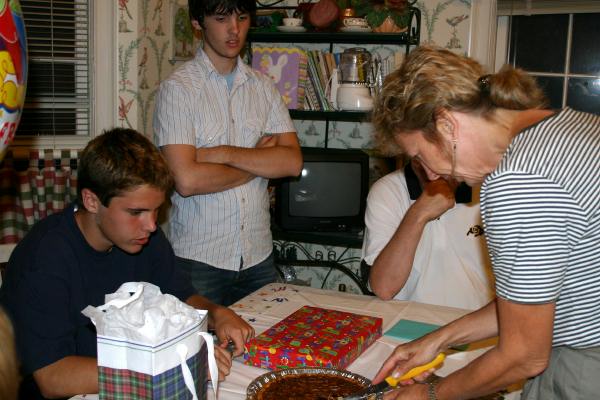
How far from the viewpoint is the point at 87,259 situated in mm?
1756

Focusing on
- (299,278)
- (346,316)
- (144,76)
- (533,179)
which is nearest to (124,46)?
(144,76)

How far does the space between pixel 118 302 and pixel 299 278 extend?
9.61 feet

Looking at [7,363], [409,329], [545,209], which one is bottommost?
[409,329]

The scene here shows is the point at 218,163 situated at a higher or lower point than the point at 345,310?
higher

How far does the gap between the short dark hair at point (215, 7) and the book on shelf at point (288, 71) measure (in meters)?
1.14

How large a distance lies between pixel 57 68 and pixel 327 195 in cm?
148

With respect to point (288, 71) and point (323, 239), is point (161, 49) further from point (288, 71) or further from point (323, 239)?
point (323, 239)

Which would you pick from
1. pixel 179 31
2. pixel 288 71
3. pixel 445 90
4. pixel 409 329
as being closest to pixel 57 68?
pixel 179 31

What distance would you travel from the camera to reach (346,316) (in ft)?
6.13

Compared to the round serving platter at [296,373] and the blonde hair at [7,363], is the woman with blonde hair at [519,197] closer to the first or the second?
the round serving platter at [296,373]

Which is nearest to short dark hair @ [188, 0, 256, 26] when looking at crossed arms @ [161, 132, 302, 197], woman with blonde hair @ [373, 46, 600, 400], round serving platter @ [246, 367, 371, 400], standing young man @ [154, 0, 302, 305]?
standing young man @ [154, 0, 302, 305]

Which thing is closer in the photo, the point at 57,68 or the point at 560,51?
the point at 57,68

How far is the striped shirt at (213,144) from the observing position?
8.24 ft

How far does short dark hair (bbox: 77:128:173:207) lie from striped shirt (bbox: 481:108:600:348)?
91 cm
